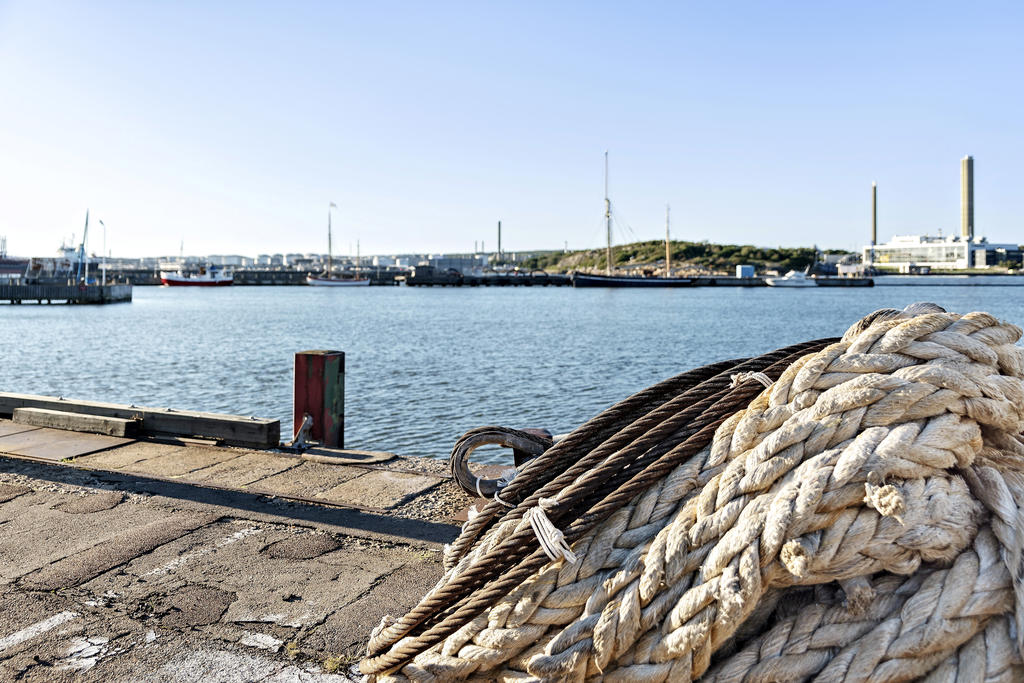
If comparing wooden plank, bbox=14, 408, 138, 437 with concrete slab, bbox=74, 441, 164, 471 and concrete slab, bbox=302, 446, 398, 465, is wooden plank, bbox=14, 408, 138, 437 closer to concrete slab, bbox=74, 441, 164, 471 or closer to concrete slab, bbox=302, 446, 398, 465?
concrete slab, bbox=74, 441, 164, 471

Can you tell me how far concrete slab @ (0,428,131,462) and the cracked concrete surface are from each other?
0.87 meters

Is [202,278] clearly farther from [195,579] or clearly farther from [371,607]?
[371,607]

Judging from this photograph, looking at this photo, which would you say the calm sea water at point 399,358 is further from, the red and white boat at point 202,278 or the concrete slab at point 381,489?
the red and white boat at point 202,278

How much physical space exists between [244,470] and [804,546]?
5014 millimetres

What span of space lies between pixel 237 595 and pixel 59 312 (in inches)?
2632

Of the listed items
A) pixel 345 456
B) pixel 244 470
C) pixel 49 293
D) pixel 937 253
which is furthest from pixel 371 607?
pixel 937 253

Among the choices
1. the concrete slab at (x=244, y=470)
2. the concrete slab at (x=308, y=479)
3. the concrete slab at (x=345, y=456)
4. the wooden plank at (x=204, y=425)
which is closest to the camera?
the concrete slab at (x=308, y=479)

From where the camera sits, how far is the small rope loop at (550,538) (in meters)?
2.10

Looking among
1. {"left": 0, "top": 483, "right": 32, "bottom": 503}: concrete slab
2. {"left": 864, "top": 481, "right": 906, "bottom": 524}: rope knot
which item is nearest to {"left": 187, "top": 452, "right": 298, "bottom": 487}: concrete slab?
{"left": 0, "top": 483, "right": 32, "bottom": 503}: concrete slab

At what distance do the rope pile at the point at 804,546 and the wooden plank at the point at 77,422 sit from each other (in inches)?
230

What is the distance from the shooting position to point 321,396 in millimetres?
7168

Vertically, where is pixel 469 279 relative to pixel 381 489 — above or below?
above

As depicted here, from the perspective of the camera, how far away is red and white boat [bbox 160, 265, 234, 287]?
126 m

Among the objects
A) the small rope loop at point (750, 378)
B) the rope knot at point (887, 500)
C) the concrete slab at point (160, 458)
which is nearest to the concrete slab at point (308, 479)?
the concrete slab at point (160, 458)
